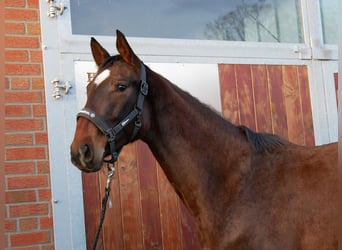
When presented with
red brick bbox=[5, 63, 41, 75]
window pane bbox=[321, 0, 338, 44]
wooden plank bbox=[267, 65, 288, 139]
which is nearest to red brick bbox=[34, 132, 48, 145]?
red brick bbox=[5, 63, 41, 75]

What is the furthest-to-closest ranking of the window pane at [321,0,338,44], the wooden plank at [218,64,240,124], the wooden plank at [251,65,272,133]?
the window pane at [321,0,338,44] < the wooden plank at [251,65,272,133] < the wooden plank at [218,64,240,124]

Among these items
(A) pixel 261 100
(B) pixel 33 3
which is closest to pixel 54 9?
(B) pixel 33 3

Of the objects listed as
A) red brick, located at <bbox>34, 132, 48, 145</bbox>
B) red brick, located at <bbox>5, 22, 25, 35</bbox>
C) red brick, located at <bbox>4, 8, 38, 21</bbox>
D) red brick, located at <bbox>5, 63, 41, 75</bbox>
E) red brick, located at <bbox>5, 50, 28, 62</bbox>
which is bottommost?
red brick, located at <bbox>34, 132, 48, 145</bbox>

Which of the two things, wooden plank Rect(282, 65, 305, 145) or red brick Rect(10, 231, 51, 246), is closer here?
red brick Rect(10, 231, 51, 246)

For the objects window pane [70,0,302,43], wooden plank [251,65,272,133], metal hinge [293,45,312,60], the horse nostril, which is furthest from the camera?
metal hinge [293,45,312,60]

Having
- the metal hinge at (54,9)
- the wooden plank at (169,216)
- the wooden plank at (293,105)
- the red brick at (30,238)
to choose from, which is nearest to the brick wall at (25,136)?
the red brick at (30,238)

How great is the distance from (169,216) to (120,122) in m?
1.43

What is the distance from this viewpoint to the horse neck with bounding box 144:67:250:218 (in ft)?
8.31

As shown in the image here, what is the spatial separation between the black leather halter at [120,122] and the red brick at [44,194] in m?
1.04

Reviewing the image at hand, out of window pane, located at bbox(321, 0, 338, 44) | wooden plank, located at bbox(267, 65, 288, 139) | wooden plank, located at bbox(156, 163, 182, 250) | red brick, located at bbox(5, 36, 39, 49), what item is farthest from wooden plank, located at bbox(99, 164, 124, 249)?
window pane, located at bbox(321, 0, 338, 44)

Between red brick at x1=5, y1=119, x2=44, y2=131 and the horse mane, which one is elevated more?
red brick at x1=5, y1=119, x2=44, y2=131

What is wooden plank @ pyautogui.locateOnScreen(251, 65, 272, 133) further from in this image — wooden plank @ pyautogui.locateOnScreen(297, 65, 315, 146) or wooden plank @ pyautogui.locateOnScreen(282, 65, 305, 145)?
wooden plank @ pyautogui.locateOnScreen(297, 65, 315, 146)

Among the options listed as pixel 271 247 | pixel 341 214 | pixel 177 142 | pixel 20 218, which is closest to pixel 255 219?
pixel 271 247

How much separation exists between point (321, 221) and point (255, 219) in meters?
0.33
